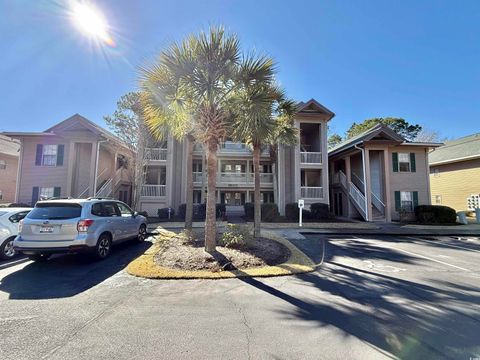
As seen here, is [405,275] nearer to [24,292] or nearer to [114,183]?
[24,292]

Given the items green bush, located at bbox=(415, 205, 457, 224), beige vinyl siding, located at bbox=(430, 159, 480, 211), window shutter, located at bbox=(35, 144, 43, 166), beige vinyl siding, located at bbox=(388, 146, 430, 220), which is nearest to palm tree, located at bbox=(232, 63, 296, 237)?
green bush, located at bbox=(415, 205, 457, 224)

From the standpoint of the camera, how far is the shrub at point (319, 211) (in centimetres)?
1815

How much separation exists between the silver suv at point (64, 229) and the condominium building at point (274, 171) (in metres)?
11.6

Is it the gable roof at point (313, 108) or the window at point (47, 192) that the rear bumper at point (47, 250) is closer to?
the window at point (47, 192)

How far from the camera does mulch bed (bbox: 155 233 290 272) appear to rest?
6520 mm

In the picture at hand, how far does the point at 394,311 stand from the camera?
13.8 feet

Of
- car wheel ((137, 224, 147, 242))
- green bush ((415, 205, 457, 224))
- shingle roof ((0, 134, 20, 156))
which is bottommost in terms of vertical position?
car wheel ((137, 224, 147, 242))

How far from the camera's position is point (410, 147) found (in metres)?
20.7

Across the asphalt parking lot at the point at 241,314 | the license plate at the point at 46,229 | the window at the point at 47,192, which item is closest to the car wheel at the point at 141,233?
the asphalt parking lot at the point at 241,314

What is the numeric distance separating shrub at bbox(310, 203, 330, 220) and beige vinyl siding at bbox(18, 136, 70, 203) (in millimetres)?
19529

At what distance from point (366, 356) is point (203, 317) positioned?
2.36 m

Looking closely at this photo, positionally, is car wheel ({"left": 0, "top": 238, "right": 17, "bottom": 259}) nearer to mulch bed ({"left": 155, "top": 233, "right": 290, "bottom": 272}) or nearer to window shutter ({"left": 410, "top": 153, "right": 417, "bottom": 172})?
mulch bed ({"left": 155, "top": 233, "right": 290, "bottom": 272})

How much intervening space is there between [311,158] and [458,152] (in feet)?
53.3

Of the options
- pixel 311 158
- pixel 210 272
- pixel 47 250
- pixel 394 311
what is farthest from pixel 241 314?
pixel 311 158
